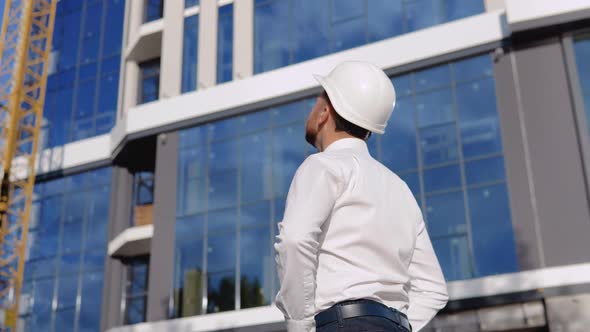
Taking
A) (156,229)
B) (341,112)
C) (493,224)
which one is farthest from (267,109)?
(341,112)

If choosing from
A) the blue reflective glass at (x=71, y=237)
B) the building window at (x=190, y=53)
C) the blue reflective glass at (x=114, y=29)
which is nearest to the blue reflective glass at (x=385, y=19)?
the building window at (x=190, y=53)

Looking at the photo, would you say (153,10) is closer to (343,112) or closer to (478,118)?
(478,118)

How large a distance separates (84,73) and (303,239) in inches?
1450

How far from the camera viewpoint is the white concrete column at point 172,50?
31922 mm

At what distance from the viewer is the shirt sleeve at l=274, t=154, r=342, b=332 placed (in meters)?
3.23

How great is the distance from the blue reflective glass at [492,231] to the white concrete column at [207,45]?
37.2 feet

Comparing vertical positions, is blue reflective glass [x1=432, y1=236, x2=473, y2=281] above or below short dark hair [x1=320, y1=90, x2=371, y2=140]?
above

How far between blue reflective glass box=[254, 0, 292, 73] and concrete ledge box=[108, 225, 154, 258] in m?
7.30

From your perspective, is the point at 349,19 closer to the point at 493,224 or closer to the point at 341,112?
the point at 493,224

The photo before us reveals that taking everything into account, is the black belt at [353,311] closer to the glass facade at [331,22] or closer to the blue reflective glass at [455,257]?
the blue reflective glass at [455,257]

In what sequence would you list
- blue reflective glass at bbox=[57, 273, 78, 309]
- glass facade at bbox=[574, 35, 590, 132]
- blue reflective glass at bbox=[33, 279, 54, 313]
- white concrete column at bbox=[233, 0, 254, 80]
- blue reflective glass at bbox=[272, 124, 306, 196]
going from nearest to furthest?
glass facade at bbox=[574, 35, 590, 132]
blue reflective glass at bbox=[272, 124, 306, 196]
white concrete column at bbox=[233, 0, 254, 80]
blue reflective glass at bbox=[57, 273, 78, 309]
blue reflective glass at bbox=[33, 279, 54, 313]

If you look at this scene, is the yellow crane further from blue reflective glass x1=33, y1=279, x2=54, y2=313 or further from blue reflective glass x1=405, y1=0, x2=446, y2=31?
blue reflective glass x1=405, y1=0, x2=446, y2=31

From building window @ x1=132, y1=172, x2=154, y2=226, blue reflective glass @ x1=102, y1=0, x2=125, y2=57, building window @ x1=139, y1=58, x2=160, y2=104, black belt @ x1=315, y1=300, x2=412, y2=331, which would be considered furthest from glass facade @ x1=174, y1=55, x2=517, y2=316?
black belt @ x1=315, y1=300, x2=412, y2=331

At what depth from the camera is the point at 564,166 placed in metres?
23.5
